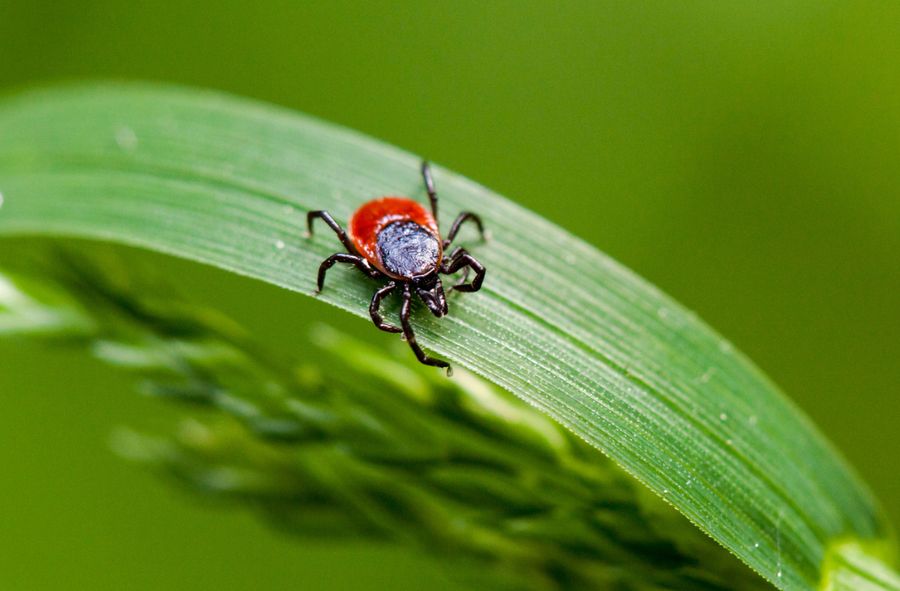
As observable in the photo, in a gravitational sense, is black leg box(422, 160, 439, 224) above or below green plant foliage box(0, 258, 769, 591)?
above

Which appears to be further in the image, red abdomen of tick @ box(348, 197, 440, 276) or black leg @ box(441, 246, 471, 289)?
red abdomen of tick @ box(348, 197, 440, 276)

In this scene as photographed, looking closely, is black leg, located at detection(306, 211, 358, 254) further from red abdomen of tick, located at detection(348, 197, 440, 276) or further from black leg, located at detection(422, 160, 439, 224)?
black leg, located at detection(422, 160, 439, 224)

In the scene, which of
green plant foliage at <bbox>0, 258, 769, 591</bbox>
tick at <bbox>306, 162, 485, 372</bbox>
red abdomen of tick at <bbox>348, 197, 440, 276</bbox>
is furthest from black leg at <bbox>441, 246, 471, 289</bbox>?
green plant foliage at <bbox>0, 258, 769, 591</bbox>

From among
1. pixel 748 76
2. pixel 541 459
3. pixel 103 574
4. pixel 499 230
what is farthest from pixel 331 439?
pixel 748 76

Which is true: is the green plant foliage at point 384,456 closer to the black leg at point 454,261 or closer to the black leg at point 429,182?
the black leg at point 454,261

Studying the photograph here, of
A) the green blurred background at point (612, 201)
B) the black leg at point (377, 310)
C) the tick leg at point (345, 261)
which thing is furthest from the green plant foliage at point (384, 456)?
the green blurred background at point (612, 201)

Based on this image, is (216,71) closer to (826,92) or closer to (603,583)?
(826,92)
